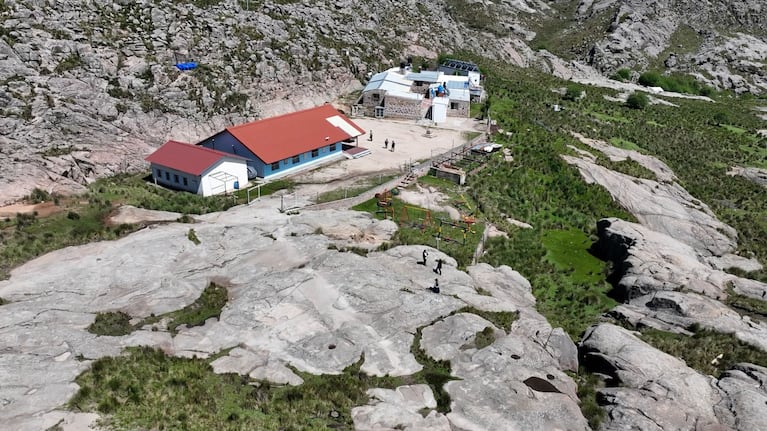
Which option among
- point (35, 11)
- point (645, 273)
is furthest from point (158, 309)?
point (35, 11)

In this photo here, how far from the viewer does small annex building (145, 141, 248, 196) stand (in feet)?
180

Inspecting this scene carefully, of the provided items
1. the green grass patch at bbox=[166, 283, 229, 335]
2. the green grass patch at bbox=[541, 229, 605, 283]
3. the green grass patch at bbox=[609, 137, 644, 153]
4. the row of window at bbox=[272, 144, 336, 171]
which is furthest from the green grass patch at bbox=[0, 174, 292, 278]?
the green grass patch at bbox=[609, 137, 644, 153]

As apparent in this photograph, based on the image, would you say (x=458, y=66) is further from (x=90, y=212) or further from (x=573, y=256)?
(x=90, y=212)

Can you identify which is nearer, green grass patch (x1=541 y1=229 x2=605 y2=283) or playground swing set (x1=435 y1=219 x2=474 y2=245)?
playground swing set (x1=435 y1=219 x2=474 y2=245)

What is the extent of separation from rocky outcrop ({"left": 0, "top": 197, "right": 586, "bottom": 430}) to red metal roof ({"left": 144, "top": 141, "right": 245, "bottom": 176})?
37.4 feet

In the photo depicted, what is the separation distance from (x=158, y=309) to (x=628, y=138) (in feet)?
262

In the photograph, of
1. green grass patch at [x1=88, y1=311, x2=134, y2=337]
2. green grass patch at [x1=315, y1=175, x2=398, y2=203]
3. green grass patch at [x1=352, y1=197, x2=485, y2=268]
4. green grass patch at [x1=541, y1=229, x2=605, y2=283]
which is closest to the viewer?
green grass patch at [x1=88, y1=311, x2=134, y2=337]

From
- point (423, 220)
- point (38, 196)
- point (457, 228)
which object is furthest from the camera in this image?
point (38, 196)

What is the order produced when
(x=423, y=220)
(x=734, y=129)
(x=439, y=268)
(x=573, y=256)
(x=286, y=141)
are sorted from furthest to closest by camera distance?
(x=734, y=129) → (x=286, y=141) → (x=573, y=256) → (x=423, y=220) → (x=439, y=268)

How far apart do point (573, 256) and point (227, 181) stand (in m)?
34.4

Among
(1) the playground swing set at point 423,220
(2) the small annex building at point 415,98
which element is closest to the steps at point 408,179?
(1) the playground swing set at point 423,220

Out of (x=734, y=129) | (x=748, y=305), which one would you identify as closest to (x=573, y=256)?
(x=748, y=305)

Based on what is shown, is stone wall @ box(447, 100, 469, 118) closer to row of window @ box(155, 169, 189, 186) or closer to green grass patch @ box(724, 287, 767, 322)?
row of window @ box(155, 169, 189, 186)

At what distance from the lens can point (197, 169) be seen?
54500mm
